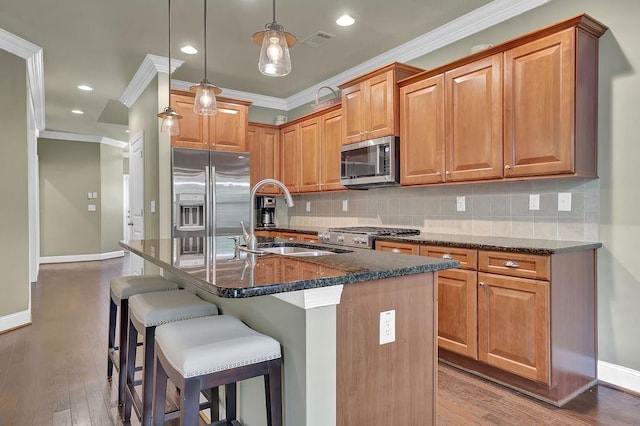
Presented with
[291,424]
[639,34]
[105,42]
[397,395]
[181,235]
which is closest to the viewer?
[291,424]

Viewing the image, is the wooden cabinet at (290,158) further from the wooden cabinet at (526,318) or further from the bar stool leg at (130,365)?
the bar stool leg at (130,365)

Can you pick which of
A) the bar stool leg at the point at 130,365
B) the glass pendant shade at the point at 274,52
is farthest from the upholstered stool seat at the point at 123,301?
the glass pendant shade at the point at 274,52

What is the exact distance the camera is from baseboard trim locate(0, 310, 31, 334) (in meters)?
3.77

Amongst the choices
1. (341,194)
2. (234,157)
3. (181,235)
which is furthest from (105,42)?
(341,194)

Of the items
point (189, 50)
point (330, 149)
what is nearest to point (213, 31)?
point (189, 50)

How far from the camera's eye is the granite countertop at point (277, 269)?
1.16 m

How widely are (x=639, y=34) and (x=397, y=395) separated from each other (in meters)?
2.58

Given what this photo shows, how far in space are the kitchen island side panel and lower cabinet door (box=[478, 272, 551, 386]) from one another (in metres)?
0.99

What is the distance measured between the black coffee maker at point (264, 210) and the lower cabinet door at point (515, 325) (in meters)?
3.51

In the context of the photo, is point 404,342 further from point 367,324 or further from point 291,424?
point 291,424

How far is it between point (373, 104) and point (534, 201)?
64.4 inches

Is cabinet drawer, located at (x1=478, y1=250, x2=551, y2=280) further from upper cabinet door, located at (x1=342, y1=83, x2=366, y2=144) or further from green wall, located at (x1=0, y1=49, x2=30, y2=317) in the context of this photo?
green wall, located at (x1=0, y1=49, x2=30, y2=317)

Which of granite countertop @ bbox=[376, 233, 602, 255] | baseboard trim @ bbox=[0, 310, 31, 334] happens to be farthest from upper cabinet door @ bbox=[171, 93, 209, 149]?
granite countertop @ bbox=[376, 233, 602, 255]

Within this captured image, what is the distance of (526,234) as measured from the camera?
2.96m
